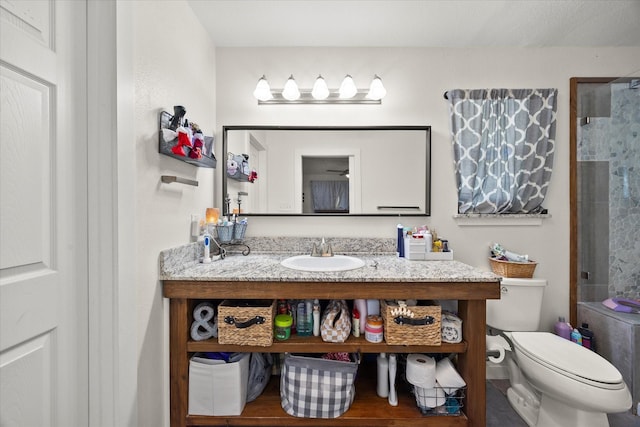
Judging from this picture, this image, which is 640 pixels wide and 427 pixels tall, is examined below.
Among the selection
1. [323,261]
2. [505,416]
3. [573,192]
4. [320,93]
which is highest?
[320,93]

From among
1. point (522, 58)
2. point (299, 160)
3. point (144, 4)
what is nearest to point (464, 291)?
point (299, 160)

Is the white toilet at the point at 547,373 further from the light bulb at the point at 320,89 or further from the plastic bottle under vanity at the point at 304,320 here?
the light bulb at the point at 320,89

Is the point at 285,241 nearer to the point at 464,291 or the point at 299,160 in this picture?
the point at 299,160

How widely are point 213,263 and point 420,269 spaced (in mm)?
1168

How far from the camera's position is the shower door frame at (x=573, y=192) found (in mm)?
1879

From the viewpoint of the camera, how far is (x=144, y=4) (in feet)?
3.76

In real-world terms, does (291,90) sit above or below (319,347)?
above

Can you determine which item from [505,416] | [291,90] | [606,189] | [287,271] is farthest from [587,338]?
[291,90]

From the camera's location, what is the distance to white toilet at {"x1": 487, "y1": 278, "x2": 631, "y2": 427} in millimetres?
1226

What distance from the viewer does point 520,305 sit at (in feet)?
5.56

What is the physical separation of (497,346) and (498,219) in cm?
84

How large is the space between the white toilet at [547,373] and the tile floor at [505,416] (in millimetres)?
48

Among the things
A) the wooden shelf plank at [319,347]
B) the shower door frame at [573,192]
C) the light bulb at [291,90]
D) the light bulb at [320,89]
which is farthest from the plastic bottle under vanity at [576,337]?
the light bulb at [291,90]

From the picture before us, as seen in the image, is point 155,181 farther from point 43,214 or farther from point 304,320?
Answer: point 304,320
